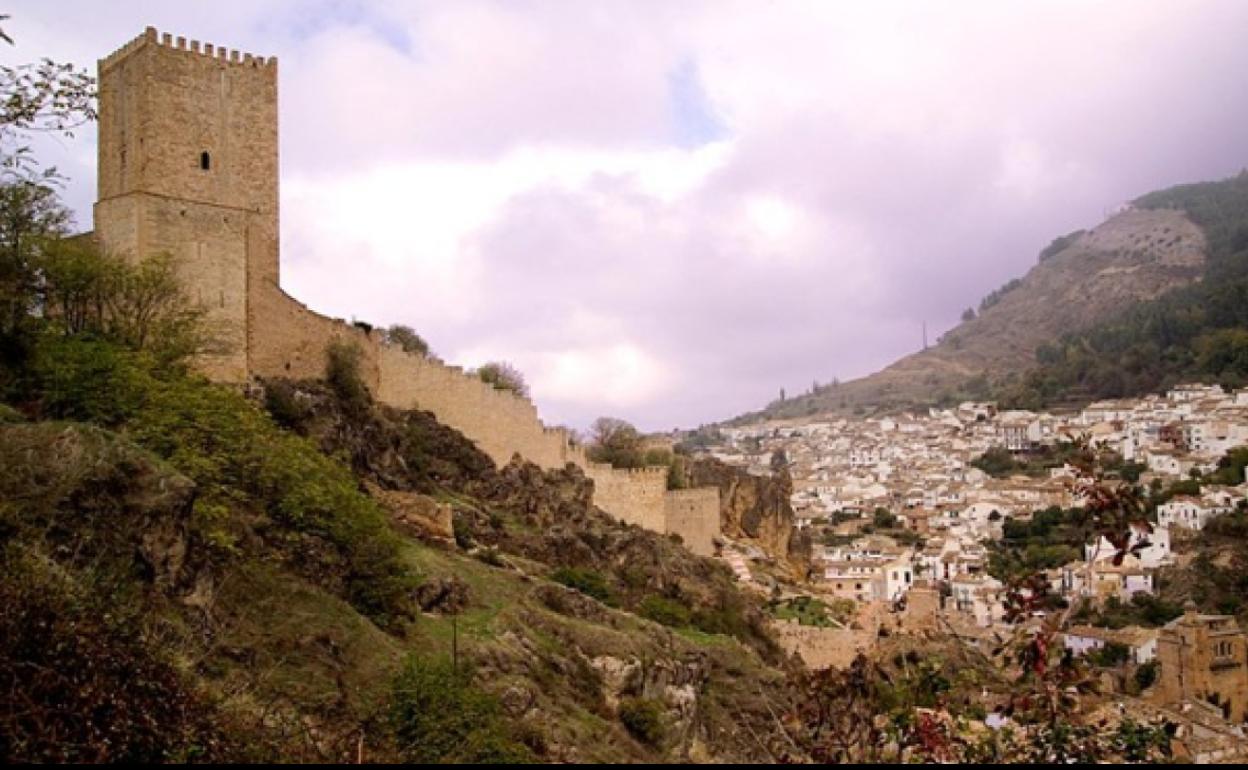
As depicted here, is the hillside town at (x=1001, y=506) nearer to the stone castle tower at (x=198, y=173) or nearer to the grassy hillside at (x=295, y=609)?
the grassy hillside at (x=295, y=609)

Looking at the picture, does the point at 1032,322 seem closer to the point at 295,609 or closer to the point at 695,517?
the point at 695,517

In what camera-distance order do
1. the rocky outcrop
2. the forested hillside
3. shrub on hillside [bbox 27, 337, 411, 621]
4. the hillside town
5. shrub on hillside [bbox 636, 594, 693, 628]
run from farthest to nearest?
the forested hillside
the hillside town
shrub on hillside [bbox 636, 594, 693, 628]
shrub on hillside [bbox 27, 337, 411, 621]
the rocky outcrop

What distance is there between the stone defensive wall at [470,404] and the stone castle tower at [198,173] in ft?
2.95

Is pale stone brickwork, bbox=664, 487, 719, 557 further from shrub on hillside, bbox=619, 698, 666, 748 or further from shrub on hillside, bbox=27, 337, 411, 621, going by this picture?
shrub on hillside, bbox=27, 337, 411, 621

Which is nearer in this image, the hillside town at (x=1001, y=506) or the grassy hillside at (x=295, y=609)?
the grassy hillside at (x=295, y=609)

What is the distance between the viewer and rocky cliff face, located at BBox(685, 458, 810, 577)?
3969 cm

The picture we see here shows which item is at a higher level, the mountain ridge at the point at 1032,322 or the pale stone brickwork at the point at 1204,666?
the mountain ridge at the point at 1032,322

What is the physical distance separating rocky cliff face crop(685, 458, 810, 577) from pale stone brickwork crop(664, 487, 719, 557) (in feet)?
8.38

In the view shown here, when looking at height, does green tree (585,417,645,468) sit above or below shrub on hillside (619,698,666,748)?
above

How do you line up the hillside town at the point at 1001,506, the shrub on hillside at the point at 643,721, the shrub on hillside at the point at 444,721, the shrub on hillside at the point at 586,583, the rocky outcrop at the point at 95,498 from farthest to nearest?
the hillside town at the point at 1001,506, the shrub on hillside at the point at 586,583, the shrub on hillside at the point at 643,721, the shrub on hillside at the point at 444,721, the rocky outcrop at the point at 95,498

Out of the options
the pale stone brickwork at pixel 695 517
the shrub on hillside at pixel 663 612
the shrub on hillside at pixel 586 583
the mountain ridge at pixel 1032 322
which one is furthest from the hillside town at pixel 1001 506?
the mountain ridge at pixel 1032 322

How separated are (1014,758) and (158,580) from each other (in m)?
8.53

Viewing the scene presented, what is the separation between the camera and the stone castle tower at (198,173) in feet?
67.2

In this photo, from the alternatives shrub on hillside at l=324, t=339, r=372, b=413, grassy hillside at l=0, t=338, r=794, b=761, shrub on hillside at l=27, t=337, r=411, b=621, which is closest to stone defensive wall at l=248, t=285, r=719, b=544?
shrub on hillside at l=324, t=339, r=372, b=413
